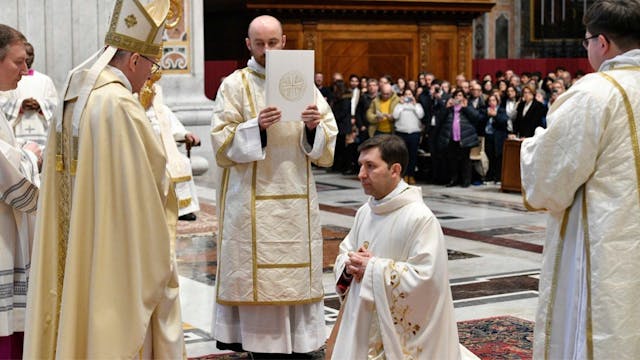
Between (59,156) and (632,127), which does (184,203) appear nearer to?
(59,156)

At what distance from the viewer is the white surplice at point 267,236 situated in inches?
228

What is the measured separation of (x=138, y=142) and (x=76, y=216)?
354 millimetres

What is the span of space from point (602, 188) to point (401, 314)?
3.20 feet

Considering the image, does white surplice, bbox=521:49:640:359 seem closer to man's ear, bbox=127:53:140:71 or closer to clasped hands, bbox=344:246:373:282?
clasped hands, bbox=344:246:373:282

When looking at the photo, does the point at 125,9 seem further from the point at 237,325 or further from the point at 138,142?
the point at 237,325

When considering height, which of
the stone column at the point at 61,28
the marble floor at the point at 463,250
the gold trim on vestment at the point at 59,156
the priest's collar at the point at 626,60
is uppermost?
the stone column at the point at 61,28

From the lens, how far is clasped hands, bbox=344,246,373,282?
174 inches

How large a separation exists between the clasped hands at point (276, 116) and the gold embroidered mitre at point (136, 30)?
1.43 metres

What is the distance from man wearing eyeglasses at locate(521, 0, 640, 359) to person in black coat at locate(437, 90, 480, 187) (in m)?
11.4

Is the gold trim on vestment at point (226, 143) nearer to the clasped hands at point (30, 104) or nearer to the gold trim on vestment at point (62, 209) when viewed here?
the gold trim on vestment at point (62, 209)

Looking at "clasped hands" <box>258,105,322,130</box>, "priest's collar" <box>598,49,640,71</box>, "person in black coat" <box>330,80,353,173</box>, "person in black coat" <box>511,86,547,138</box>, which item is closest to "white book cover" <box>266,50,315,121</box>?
"clasped hands" <box>258,105,322,130</box>

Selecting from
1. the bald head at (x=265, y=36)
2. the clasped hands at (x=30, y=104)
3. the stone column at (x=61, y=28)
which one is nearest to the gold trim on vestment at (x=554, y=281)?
the bald head at (x=265, y=36)

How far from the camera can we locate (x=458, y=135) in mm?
15508

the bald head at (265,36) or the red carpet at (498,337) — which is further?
the red carpet at (498,337)
